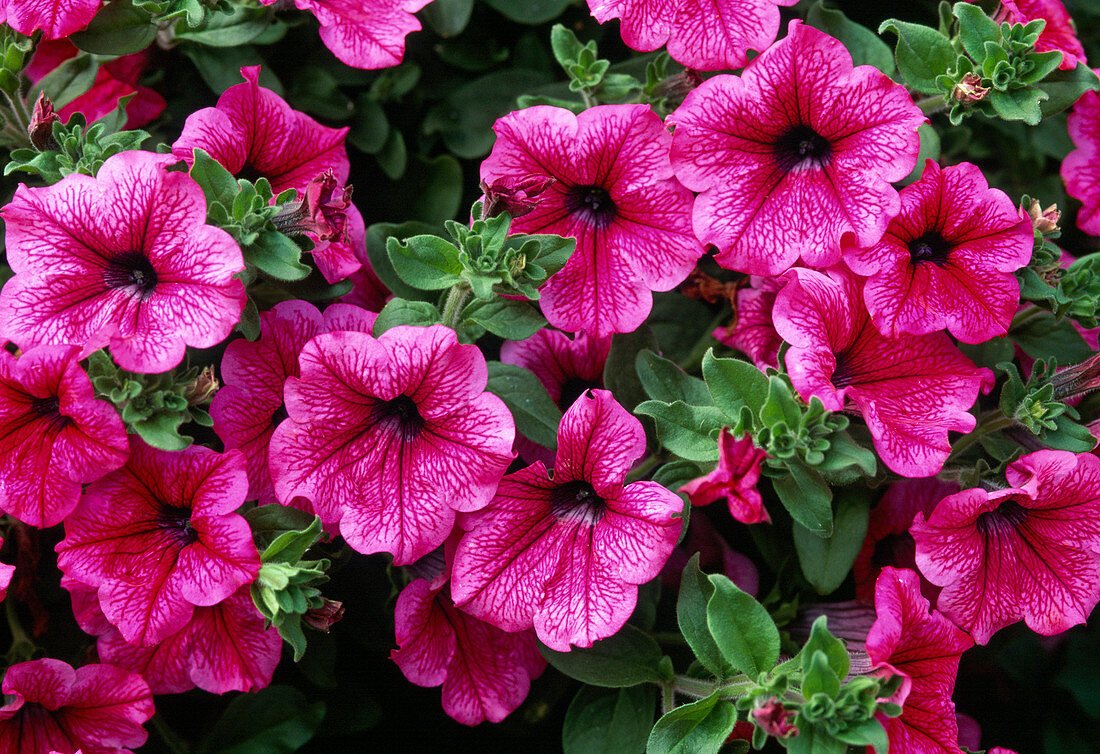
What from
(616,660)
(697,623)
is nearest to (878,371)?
(697,623)

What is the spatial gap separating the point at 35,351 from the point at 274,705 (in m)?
0.57

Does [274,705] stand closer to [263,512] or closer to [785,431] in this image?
[263,512]

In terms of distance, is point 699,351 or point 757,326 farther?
point 699,351

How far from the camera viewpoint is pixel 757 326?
3.53ft

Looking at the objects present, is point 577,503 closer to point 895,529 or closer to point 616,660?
point 616,660

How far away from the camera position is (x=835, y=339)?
94 centimetres

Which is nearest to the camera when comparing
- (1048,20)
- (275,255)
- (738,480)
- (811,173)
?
(738,480)

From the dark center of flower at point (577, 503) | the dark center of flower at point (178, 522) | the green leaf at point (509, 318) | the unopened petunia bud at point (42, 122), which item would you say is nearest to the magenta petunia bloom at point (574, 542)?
the dark center of flower at point (577, 503)

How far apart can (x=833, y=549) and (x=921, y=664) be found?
0.16m

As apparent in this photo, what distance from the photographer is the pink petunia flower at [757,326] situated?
1048 millimetres

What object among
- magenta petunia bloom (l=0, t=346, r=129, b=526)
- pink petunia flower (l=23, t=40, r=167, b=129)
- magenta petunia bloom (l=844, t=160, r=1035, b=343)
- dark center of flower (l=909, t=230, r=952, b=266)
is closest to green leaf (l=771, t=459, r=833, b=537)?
magenta petunia bloom (l=844, t=160, r=1035, b=343)

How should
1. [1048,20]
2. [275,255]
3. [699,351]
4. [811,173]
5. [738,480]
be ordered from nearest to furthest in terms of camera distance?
[738,480]
[275,255]
[811,173]
[1048,20]
[699,351]

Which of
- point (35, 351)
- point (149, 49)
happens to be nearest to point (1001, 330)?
point (35, 351)

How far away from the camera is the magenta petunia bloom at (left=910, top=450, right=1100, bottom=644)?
3.12 ft
